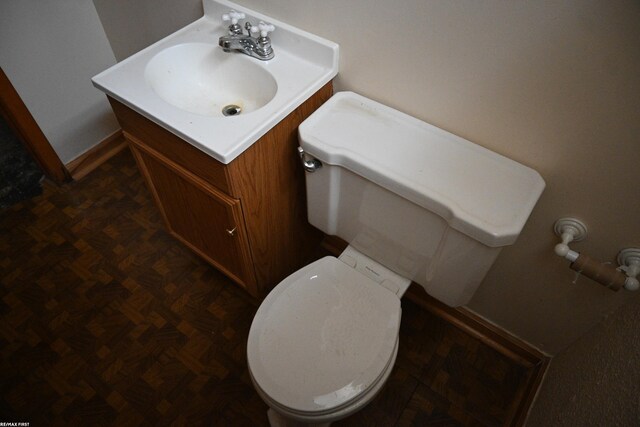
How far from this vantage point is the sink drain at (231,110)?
46.2 inches

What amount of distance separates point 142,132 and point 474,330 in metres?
1.23

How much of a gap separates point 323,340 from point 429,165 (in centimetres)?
49

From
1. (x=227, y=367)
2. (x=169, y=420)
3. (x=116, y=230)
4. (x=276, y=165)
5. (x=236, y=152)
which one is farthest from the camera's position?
(x=116, y=230)

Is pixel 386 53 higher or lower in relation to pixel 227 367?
higher

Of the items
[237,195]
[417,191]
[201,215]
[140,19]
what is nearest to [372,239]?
[417,191]

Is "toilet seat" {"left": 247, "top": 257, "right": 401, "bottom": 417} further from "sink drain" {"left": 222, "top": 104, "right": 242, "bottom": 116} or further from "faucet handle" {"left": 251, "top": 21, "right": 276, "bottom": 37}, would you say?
"faucet handle" {"left": 251, "top": 21, "right": 276, "bottom": 37}

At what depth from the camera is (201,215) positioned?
1.23m

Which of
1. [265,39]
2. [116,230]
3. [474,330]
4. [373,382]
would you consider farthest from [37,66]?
[474,330]

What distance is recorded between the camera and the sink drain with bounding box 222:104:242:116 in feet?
3.85

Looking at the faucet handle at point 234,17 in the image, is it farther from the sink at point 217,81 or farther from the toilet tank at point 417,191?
the toilet tank at point 417,191

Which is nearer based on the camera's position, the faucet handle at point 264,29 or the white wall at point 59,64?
the faucet handle at point 264,29

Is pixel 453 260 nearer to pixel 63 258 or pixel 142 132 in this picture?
pixel 142 132

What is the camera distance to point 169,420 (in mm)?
1256

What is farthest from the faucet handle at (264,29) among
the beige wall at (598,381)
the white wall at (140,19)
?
the beige wall at (598,381)
